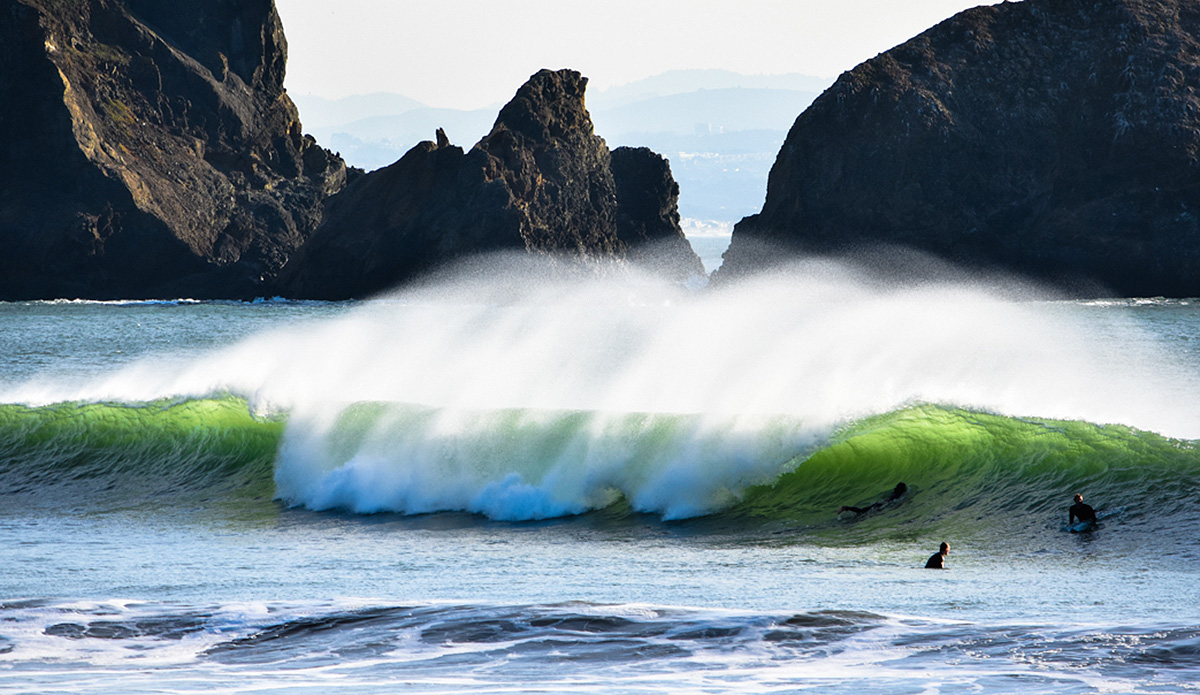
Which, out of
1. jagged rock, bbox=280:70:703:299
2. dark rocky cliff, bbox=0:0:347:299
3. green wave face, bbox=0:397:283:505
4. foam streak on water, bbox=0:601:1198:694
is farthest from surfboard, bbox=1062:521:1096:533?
dark rocky cliff, bbox=0:0:347:299

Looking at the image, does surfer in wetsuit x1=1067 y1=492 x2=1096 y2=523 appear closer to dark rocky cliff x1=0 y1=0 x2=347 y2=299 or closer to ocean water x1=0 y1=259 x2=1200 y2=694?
ocean water x1=0 y1=259 x2=1200 y2=694

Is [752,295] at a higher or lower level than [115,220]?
lower

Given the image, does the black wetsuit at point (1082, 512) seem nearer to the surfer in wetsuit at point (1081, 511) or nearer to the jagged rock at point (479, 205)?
the surfer in wetsuit at point (1081, 511)

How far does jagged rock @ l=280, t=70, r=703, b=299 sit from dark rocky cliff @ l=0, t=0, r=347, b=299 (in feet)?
34.0

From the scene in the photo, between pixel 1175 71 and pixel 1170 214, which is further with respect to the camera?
pixel 1175 71

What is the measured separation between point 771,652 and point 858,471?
6937 millimetres

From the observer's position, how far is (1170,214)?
75.1m

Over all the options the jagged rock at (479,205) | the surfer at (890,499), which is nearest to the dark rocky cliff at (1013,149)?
the jagged rock at (479,205)

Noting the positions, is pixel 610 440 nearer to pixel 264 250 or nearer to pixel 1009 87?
pixel 1009 87

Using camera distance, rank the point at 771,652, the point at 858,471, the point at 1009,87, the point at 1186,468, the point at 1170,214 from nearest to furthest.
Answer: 1. the point at 771,652
2. the point at 1186,468
3. the point at 858,471
4. the point at 1170,214
5. the point at 1009,87

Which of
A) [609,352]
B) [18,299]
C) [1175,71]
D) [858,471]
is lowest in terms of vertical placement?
[858,471]

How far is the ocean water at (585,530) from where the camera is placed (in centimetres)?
855

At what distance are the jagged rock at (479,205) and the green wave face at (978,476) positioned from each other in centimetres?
7030

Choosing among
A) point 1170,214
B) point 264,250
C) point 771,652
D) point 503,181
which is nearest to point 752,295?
point 503,181
